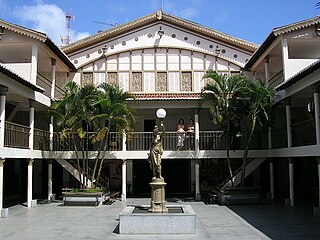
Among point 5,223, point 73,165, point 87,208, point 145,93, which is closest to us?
point 5,223

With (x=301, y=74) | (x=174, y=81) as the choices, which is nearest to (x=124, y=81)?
(x=174, y=81)

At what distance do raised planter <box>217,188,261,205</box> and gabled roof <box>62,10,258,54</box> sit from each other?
386 inches

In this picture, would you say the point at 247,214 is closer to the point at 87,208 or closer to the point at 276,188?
the point at 87,208

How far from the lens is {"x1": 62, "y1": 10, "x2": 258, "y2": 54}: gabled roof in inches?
966

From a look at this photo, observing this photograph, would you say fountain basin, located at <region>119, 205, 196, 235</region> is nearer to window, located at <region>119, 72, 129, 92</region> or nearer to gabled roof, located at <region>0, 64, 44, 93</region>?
gabled roof, located at <region>0, 64, 44, 93</region>

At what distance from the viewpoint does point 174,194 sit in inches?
971

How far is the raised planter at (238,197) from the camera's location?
19.1m

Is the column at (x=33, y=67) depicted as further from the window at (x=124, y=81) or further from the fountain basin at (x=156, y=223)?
the fountain basin at (x=156, y=223)

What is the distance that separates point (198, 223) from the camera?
1370 cm

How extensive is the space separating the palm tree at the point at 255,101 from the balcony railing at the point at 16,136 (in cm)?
1043

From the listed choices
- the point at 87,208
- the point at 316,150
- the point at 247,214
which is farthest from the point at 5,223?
the point at 316,150

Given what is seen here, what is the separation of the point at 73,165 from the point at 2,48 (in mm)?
7209

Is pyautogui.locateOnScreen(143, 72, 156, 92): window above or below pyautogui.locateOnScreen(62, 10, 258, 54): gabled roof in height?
below

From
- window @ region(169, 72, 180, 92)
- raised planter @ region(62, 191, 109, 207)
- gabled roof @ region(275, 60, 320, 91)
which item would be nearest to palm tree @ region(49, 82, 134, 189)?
raised planter @ region(62, 191, 109, 207)
